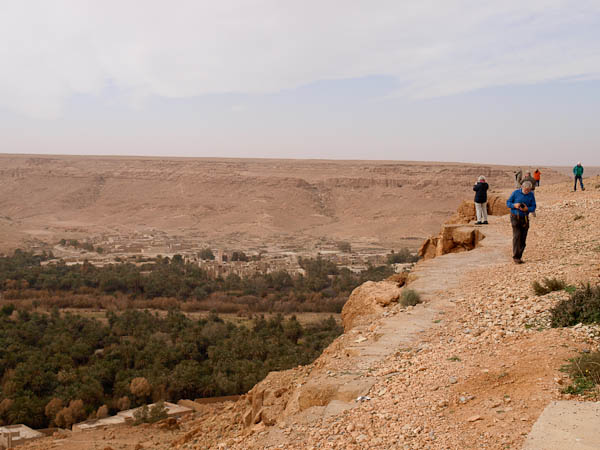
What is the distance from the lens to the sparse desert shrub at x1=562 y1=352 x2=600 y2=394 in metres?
3.29

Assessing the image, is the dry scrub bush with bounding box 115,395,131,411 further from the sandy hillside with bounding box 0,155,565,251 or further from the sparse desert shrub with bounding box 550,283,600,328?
the sandy hillside with bounding box 0,155,565,251

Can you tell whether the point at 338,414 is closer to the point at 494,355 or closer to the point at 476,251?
the point at 494,355

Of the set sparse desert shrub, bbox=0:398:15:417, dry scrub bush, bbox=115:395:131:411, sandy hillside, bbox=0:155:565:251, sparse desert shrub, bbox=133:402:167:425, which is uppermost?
sandy hillside, bbox=0:155:565:251

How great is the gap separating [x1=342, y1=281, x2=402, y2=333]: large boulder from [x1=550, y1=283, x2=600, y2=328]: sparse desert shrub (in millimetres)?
2698

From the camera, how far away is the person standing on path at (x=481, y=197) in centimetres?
1148

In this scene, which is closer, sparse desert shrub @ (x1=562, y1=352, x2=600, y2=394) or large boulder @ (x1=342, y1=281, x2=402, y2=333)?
sparse desert shrub @ (x1=562, y1=352, x2=600, y2=394)

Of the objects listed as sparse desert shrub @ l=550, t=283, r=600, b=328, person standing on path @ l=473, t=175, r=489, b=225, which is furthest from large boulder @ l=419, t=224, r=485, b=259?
sparse desert shrub @ l=550, t=283, r=600, b=328

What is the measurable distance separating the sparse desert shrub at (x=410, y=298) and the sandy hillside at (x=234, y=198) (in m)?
44.7

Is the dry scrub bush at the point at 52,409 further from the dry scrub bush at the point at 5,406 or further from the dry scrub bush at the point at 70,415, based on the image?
the dry scrub bush at the point at 5,406

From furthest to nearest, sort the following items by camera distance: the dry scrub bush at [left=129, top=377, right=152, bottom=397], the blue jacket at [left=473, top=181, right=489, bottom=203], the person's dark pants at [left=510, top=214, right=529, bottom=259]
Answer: the dry scrub bush at [left=129, top=377, right=152, bottom=397]
the blue jacket at [left=473, top=181, right=489, bottom=203]
the person's dark pants at [left=510, top=214, right=529, bottom=259]

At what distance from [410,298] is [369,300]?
1.10 metres

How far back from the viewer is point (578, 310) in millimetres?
4629

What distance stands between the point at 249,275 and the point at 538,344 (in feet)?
107

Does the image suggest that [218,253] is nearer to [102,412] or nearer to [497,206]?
[102,412]
